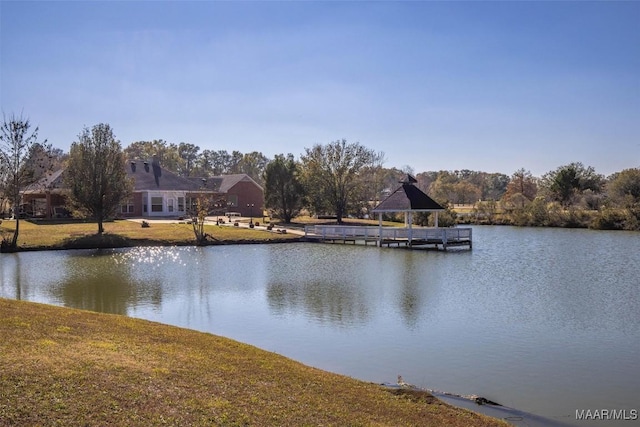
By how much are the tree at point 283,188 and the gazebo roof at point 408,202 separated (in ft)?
46.6

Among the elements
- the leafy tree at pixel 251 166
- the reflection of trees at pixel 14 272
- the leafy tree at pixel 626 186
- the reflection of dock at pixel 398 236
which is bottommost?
the reflection of trees at pixel 14 272

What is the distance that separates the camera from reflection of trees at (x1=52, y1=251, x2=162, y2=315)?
1817 cm

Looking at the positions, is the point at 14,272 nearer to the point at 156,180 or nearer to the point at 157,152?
the point at 156,180

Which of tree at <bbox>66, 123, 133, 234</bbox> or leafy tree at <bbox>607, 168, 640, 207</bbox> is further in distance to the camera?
leafy tree at <bbox>607, 168, 640, 207</bbox>

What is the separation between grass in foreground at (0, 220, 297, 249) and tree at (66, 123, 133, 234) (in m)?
1.87

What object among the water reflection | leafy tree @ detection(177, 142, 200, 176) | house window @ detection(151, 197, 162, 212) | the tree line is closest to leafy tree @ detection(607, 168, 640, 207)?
the tree line

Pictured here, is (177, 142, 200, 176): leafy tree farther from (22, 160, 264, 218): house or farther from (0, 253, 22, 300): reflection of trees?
(0, 253, 22, 300): reflection of trees

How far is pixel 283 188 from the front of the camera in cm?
5219

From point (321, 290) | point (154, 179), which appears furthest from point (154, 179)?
point (321, 290)

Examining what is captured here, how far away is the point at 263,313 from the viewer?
16781 millimetres

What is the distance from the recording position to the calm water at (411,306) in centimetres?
1115

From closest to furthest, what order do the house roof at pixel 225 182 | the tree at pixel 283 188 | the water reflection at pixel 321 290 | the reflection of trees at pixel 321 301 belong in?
the reflection of trees at pixel 321 301 < the water reflection at pixel 321 290 < the tree at pixel 283 188 < the house roof at pixel 225 182

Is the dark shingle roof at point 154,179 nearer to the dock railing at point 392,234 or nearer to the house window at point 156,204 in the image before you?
the house window at point 156,204

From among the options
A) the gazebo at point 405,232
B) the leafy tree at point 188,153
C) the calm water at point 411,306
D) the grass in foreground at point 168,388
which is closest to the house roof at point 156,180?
the gazebo at point 405,232
